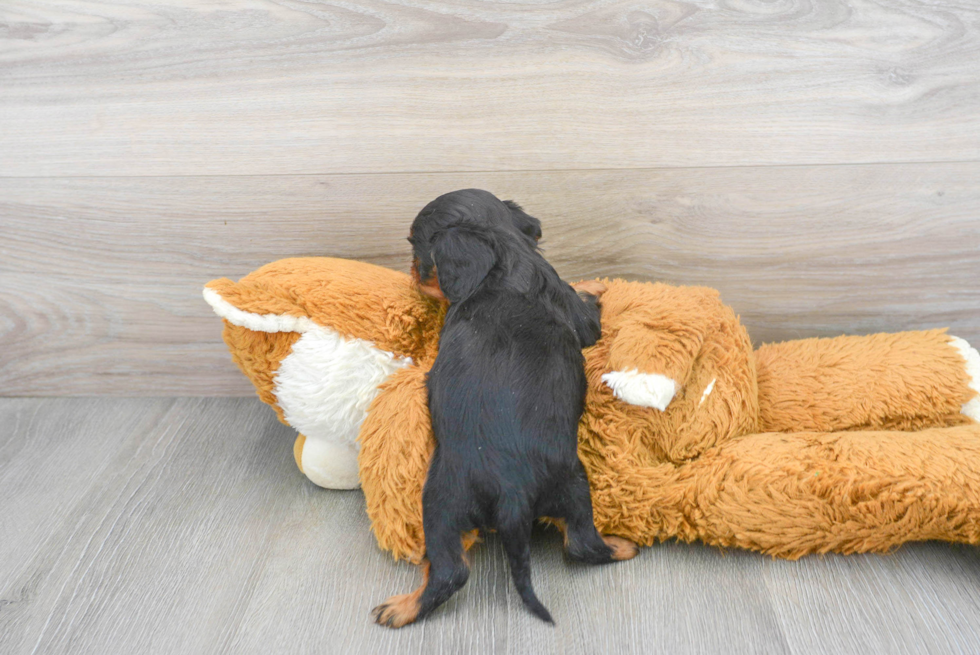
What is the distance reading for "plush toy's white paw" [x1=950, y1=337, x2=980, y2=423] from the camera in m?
0.98

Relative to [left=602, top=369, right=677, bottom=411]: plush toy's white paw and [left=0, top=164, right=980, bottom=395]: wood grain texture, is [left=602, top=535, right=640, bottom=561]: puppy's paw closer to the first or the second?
[left=602, top=369, right=677, bottom=411]: plush toy's white paw

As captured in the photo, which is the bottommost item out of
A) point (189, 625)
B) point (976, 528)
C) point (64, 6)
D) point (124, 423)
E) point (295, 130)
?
point (124, 423)

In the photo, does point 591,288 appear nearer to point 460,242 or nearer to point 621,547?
point 460,242

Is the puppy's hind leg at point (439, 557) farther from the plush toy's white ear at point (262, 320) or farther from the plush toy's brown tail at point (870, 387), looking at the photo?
the plush toy's brown tail at point (870, 387)

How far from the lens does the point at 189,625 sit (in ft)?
2.74

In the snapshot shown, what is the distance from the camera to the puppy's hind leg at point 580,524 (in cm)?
84

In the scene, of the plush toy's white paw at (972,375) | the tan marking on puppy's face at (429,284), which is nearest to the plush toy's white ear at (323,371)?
the tan marking on puppy's face at (429,284)

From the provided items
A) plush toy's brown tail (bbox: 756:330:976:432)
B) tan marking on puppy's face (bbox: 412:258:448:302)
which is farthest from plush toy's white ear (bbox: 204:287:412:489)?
plush toy's brown tail (bbox: 756:330:976:432)

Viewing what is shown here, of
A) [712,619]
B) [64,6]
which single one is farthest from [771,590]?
[64,6]

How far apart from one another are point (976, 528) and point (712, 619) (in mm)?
342

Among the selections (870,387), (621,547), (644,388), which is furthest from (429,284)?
(870,387)

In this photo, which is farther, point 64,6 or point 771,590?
point 64,6

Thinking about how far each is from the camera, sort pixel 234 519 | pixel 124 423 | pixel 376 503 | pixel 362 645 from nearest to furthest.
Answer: pixel 362 645 < pixel 376 503 < pixel 234 519 < pixel 124 423

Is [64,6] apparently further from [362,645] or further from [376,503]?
[362,645]
